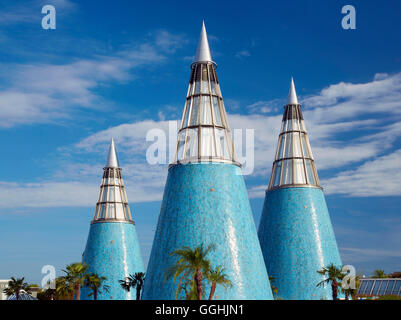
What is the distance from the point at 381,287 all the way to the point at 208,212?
33450 millimetres

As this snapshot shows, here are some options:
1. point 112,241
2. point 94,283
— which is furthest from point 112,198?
point 94,283

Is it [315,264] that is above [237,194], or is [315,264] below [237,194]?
below

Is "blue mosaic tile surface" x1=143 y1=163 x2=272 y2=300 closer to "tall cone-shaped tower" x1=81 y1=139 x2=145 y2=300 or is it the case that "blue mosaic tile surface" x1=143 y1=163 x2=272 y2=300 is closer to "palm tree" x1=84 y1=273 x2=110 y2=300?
"palm tree" x1=84 y1=273 x2=110 y2=300

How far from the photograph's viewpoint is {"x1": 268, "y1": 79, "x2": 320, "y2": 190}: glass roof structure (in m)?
47.3

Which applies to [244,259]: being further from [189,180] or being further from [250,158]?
[250,158]

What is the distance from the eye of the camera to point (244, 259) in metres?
31.8

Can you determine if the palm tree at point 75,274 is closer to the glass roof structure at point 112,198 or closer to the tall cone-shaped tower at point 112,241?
the tall cone-shaped tower at point 112,241

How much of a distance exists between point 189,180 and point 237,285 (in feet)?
25.5

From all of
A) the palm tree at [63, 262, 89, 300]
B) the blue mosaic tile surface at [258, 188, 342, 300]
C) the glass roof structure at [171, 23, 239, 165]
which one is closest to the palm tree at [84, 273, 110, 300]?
the palm tree at [63, 262, 89, 300]

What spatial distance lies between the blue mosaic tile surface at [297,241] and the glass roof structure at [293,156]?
3.29ft

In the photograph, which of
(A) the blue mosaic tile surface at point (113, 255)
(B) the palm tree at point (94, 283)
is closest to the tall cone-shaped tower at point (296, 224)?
(A) the blue mosaic tile surface at point (113, 255)

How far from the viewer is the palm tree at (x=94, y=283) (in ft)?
154

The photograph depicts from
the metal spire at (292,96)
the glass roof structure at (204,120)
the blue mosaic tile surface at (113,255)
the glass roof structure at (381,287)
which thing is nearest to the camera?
the glass roof structure at (204,120)

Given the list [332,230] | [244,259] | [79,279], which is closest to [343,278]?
[332,230]
